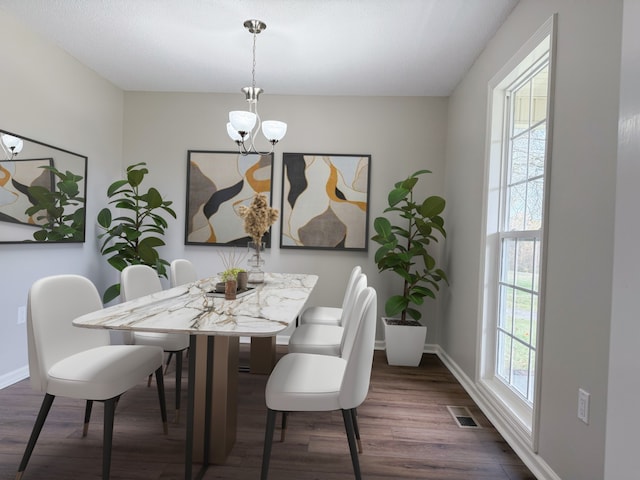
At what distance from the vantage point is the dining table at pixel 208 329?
4.96ft

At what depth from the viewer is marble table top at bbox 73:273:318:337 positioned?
4.87 feet

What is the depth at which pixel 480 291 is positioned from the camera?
2816mm

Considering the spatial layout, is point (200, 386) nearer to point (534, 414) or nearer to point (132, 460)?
point (132, 460)

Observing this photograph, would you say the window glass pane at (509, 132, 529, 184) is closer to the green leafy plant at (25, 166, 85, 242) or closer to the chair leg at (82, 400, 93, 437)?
the chair leg at (82, 400, 93, 437)

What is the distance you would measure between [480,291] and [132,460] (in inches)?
92.7

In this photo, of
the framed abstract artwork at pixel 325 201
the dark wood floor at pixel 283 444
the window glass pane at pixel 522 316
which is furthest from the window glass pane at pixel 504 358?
the framed abstract artwork at pixel 325 201

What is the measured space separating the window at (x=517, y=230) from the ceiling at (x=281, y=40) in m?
0.50

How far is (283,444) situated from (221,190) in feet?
8.89

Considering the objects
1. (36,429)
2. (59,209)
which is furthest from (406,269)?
(59,209)

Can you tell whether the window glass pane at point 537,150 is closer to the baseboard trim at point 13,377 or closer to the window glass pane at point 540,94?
the window glass pane at point 540,94

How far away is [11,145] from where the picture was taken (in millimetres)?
2756

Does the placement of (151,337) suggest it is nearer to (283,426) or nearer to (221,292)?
(221,292)

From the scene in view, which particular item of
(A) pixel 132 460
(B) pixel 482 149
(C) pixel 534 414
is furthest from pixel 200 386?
(B) pixel 482 149

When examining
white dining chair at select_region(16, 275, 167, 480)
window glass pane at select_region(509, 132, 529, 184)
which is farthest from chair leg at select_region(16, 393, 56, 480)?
window glass pane at select_region(509, 132, 529, 184)
